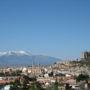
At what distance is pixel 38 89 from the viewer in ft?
84.5

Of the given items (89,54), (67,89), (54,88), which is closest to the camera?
(54,88)

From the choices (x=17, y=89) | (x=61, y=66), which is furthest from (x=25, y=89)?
(x=61, y=66)

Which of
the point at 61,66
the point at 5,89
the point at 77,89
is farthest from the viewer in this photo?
the point at 61,66

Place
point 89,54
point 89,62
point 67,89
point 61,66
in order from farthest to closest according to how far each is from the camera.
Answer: point 89,54, point 61,66, point 89,62, point 67,89

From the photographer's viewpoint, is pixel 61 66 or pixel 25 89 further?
pixel 61 66

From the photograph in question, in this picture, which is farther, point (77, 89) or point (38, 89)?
point (77, 89)

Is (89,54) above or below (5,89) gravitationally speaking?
above

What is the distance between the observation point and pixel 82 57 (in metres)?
82.6

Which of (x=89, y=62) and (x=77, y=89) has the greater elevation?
(x=89, y=62)

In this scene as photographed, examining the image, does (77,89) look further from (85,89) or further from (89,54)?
(89,54)

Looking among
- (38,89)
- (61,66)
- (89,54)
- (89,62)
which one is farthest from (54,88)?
(89,54)

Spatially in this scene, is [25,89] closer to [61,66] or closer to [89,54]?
[61,66]

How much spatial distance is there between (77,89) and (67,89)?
1.96 metres

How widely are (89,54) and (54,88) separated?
187ft
